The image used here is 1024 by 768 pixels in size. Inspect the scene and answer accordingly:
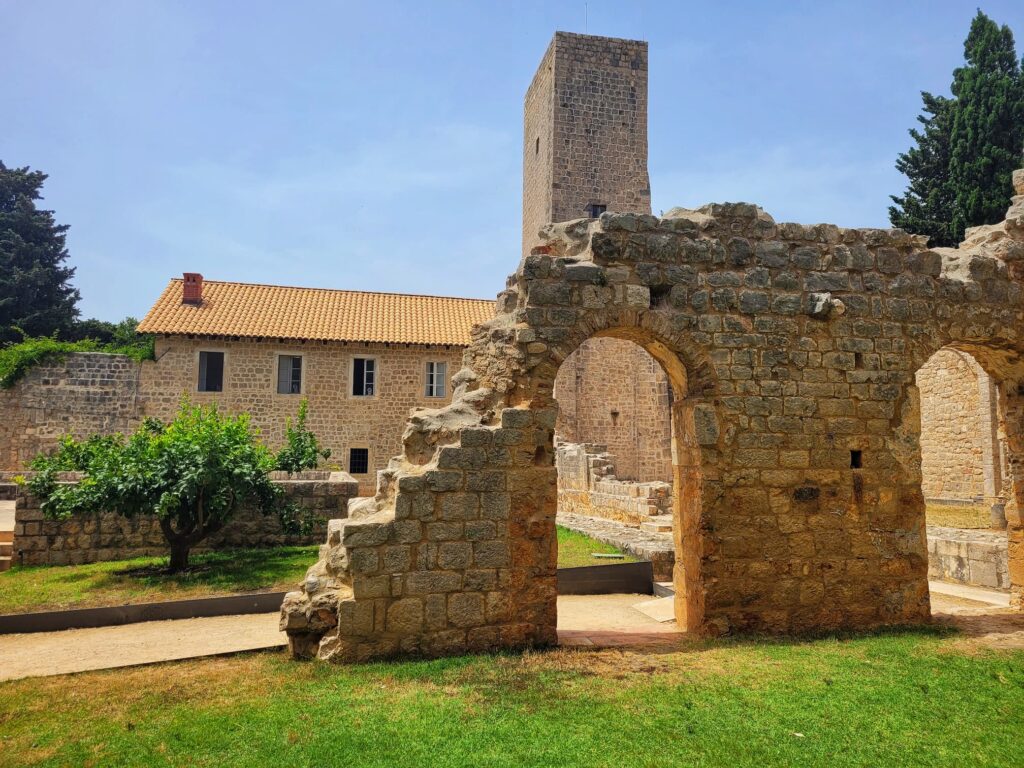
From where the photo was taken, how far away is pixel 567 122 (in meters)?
26.0

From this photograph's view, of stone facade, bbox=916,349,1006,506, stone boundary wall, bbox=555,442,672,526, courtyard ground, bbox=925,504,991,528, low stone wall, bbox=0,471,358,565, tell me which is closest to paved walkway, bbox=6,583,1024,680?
low stone wall, bbox=0,471,358,565

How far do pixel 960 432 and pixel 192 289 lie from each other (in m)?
23.6

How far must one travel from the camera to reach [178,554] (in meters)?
10.2

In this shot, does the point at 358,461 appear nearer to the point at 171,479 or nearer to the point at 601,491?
the point at 601,491

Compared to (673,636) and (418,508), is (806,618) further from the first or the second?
(418,508)

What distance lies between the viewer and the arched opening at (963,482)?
9195 millimetres

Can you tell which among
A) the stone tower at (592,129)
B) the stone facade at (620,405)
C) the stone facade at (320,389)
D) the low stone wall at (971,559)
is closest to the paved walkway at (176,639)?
the low stone wall at (971,559)

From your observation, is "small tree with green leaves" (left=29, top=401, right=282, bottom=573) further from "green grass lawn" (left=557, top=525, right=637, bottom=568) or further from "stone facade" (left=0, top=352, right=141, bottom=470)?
"stone facade" (left=0, top=352, right=141, bottom=470)

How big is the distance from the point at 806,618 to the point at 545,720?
341 cm

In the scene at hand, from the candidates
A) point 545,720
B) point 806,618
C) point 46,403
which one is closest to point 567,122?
point 46,403

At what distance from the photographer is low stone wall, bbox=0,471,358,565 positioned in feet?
35.2

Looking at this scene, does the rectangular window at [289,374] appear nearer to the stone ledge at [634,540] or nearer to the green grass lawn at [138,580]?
the stone ledge at [634,540]

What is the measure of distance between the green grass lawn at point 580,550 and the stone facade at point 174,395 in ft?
33.5

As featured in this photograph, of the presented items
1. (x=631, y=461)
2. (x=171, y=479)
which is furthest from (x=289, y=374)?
(x=171, y=479)
